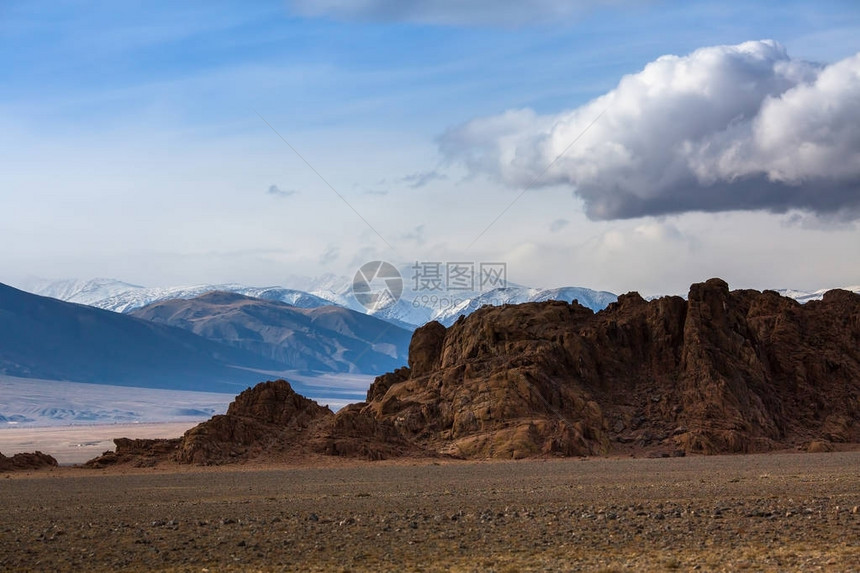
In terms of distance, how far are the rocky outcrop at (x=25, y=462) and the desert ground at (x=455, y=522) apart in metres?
16.6

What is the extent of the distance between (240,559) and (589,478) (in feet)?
87.3

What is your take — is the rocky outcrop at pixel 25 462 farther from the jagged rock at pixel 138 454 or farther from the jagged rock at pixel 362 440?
the jagged rock at pixel 362 440

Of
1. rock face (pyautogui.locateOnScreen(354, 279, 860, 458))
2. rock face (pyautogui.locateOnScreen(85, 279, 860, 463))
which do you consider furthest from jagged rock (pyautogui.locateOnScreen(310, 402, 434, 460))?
rock face (pyautogui.locateOnScreen(354, 279, 860, 458))

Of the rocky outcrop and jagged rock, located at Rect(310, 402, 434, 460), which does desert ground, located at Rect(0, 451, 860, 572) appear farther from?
the rocky outcrop

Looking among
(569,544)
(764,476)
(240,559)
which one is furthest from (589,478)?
(240,559)

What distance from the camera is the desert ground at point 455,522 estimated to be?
27.6 metres

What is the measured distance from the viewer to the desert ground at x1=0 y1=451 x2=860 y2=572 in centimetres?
2756

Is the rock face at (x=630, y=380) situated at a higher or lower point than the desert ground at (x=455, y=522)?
higher

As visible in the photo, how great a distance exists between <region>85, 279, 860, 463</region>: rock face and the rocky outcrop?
10399 millimetres

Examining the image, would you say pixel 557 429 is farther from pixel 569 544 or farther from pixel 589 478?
pixel 569 544

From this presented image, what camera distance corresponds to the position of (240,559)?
93.2 feet

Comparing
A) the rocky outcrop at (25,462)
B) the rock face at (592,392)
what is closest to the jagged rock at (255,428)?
the rock face at (592,392)

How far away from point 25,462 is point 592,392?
1558 inches

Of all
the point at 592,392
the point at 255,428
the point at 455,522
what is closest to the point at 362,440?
the point at 255,428
